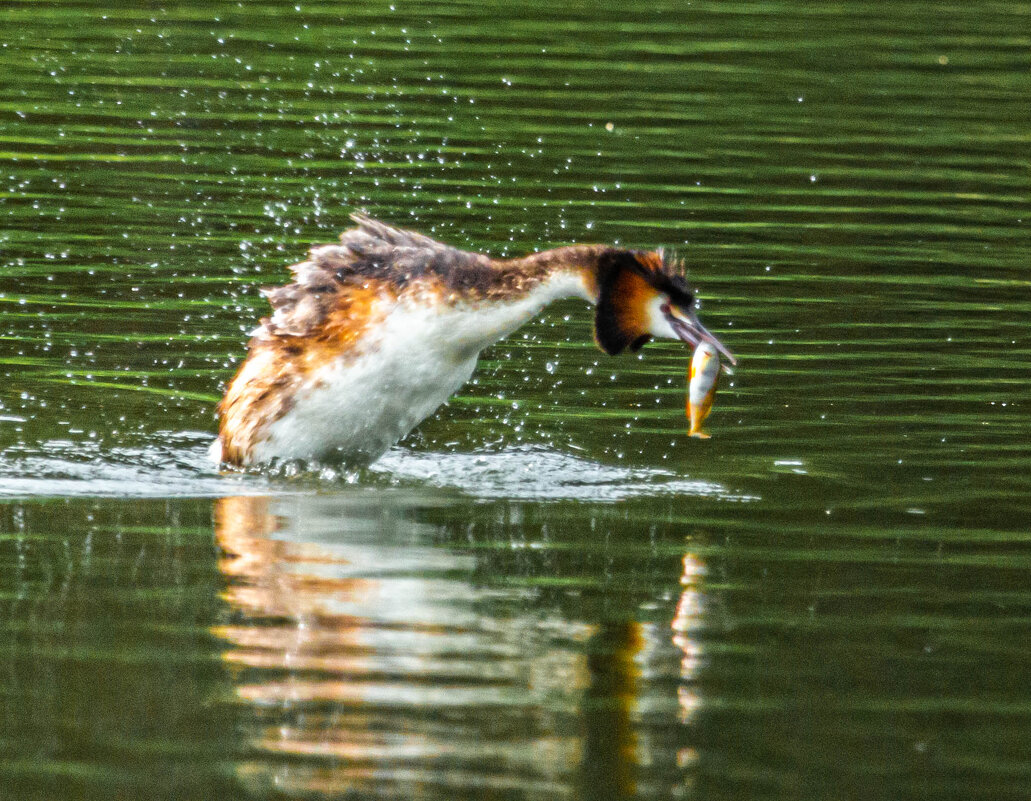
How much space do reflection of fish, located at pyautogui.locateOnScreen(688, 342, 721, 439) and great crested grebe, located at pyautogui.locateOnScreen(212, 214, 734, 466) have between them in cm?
7

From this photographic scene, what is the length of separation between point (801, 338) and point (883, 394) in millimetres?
1308

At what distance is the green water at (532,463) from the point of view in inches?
257

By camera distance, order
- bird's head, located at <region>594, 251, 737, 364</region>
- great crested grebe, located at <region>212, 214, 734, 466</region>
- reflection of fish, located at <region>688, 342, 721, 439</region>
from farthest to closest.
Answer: great crested grebe, located at <region>212, 214, 734, 466</region>, bird's head, located at <region>594, 251, 737, 364</region>, reflection of fish, located at <region>688, 342, 721, 439</region>

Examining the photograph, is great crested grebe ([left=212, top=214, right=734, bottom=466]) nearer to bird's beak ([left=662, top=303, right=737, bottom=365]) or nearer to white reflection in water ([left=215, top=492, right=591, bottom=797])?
bird's beak ([left=662, top=303, right=737, bottom=365])

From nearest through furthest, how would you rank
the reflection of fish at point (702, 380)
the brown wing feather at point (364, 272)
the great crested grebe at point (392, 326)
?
1. the reflection of fish at point (702, 380)
2. the great crested grebe at point (392, 326)
3. the brown wing feather at point (364, 272)

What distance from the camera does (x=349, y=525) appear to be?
912 cm

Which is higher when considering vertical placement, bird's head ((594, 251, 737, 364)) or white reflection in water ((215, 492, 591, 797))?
bird's head ((594, 251, 737, 364))

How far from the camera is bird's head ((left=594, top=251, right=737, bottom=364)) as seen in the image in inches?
364

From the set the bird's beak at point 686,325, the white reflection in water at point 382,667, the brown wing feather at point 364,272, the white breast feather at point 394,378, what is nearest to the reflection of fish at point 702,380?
the bird's beak at point 686,325

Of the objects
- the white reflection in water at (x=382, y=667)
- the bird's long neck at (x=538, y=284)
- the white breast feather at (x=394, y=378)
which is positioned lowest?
the white reflection in water at (x=382, y=667)

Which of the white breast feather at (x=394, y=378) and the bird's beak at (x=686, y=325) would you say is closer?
the bird's beak at (x=686, y=325)

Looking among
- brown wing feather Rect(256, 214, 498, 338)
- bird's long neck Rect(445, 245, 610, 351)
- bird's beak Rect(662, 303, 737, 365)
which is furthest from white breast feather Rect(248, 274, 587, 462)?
bird's beak Rect(662, 303, 737, 365)

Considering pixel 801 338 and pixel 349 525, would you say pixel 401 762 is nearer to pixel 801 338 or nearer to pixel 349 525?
pixel 349 525

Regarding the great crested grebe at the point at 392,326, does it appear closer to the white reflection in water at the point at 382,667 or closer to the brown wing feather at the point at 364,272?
the brown wing feather at the point at 364,272
